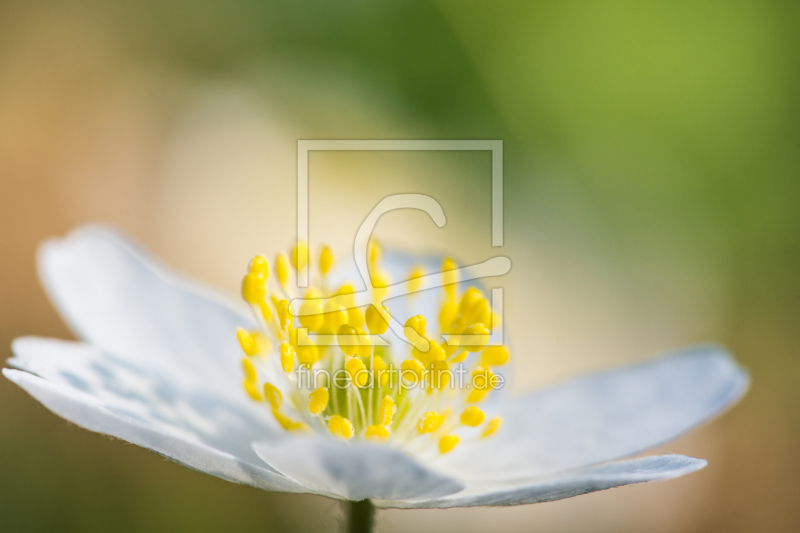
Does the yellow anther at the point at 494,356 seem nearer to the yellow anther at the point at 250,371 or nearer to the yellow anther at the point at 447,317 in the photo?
the yellow anther at the point at 447,317

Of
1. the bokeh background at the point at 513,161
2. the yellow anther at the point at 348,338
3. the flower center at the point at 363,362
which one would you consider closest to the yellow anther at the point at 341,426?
the flower center at the point at 363,362

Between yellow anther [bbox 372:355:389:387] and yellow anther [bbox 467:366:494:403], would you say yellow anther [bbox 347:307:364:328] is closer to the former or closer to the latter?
yellow anther [bbox 372:355:389:387]

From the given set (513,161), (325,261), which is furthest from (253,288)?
(513,161)

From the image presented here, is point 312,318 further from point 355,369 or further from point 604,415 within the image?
point 604,415

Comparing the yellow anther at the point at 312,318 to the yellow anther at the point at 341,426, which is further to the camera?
the yellow anther at the point at 312,318

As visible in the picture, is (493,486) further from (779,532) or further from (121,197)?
(121,197)

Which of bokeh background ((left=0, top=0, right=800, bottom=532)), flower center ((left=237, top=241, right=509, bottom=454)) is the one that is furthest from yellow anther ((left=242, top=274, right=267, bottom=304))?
bokeh background ((left=0, top=0, right=800, bottom=532))
